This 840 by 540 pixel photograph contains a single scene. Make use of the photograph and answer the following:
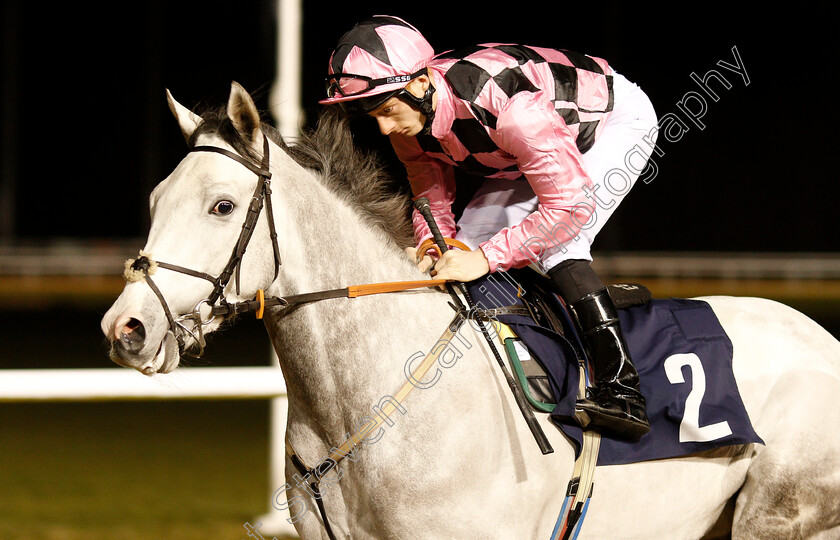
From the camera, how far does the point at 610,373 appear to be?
225 centimetres

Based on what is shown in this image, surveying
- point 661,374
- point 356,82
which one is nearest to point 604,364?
point 661,374

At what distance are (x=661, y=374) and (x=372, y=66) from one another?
1.16 m

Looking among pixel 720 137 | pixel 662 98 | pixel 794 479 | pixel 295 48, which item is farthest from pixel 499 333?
pixel 720 137

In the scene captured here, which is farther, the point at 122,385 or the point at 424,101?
the point at 122,385

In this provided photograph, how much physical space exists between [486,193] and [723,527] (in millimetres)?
1279

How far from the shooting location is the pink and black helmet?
2.19m

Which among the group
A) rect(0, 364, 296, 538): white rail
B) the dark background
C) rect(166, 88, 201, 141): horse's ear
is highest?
rect(166, 88, 201, 141): horse's ear

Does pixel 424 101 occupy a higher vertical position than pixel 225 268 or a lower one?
higher

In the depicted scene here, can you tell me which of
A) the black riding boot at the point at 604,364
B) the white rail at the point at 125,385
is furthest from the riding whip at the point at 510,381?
the white rail at the point at 125,385

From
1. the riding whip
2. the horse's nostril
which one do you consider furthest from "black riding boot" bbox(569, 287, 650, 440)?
the horse's nostril

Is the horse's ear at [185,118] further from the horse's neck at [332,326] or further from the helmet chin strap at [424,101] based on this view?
the helmet chin strap at [424,101]

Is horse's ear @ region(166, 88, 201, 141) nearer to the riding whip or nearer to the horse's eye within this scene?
the horse's eye

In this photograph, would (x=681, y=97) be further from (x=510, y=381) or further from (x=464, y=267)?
(x=510, y=381)

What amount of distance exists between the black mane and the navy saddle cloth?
11.9 inches
